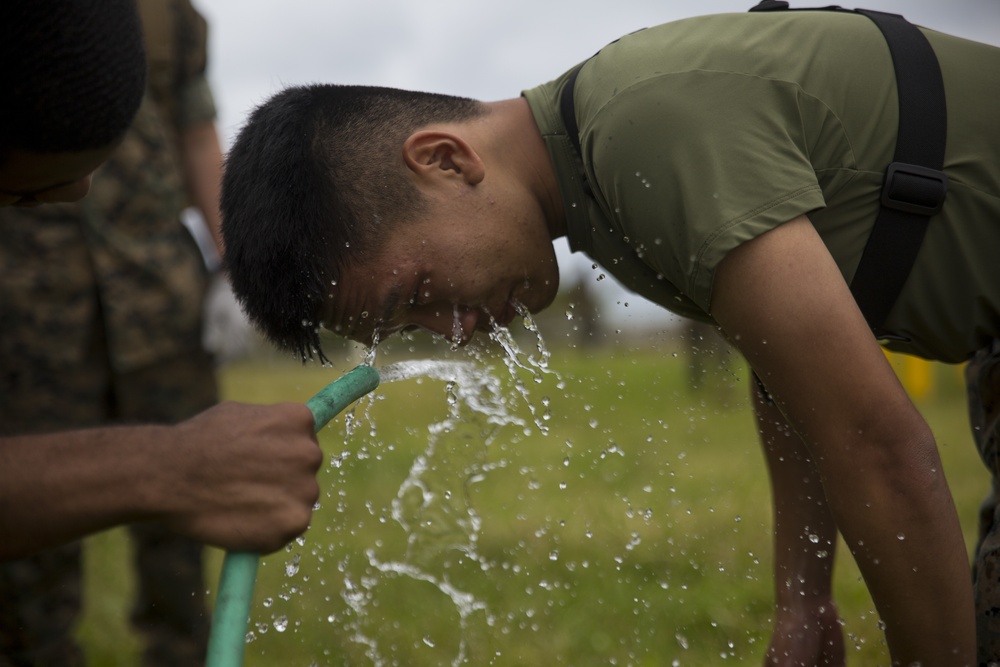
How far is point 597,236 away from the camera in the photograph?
2.29m

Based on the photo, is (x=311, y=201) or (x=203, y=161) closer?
(x=311, y=201)

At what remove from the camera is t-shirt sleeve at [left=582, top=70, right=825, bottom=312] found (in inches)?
72.6

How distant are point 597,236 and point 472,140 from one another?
1.18 ft

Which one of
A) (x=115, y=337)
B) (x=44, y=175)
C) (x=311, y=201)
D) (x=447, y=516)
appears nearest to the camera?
(x=44, y=175)

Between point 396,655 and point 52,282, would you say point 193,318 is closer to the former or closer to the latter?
point 52,282

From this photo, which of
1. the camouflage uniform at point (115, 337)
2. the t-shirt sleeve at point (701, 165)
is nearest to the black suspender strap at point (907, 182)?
the t-shirt sleeve at point (701, 165)

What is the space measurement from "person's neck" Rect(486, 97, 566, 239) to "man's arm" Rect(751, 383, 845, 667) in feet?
2.67

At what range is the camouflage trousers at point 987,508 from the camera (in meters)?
2.25

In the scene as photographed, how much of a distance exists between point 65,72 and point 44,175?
0.84 feet

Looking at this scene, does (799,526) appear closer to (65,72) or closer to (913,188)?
(913,188)

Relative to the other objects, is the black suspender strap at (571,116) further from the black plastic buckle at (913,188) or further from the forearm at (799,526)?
the forearm at (799,526)

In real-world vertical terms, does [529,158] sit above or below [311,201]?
above

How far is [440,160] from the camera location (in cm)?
228

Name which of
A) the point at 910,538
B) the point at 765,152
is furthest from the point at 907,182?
the point at 910,538
